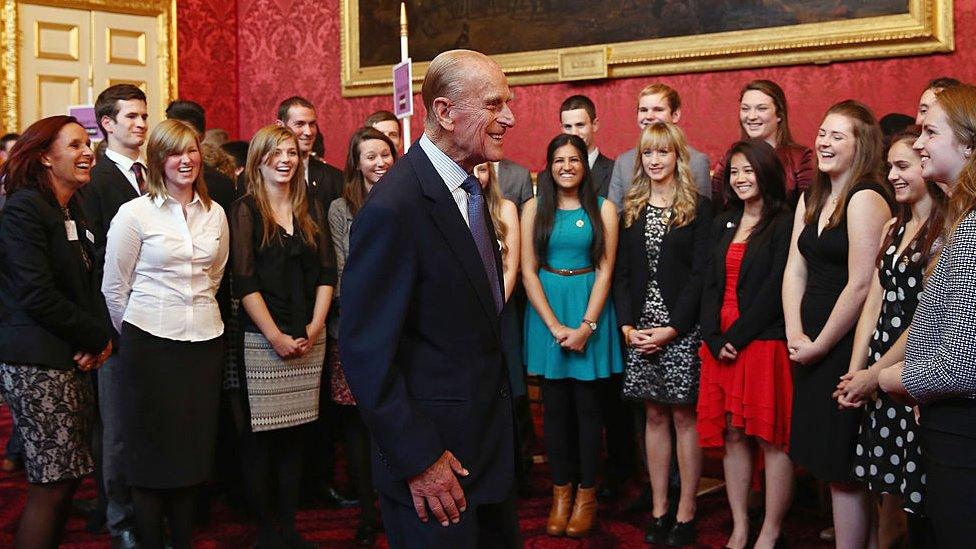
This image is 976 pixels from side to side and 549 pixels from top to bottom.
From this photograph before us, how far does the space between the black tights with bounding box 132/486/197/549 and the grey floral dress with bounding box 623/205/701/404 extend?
1901mm

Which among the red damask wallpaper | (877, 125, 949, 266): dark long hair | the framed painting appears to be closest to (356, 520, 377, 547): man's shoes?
(877, 125, 949, 266): dark long hair

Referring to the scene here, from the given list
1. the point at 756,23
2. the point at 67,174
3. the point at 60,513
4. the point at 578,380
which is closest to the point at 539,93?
the point at 756,23

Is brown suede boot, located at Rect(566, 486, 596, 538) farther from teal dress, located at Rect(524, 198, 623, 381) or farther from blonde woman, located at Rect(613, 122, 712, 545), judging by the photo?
teal dress, located at Rect(524, 198, 623, 381)

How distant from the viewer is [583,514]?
4.46 meters

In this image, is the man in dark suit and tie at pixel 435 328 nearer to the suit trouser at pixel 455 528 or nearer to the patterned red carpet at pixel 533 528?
the suit trouser at pixel 455 528

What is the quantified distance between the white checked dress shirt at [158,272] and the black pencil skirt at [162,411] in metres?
0.06

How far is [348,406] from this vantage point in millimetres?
4566

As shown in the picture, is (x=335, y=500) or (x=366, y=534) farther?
(x=335, y=500)

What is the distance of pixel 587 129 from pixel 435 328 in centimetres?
343

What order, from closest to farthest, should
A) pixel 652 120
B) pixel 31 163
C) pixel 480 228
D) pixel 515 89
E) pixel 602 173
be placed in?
pixel 480 228 < pixel 31 163 < pixel 652 120 < pixel 602 173 < pixel 515 89

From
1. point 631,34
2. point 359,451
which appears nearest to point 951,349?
point 359,451

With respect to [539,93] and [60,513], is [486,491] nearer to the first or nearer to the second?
[60,513]

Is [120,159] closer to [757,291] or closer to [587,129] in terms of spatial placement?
[587,129]

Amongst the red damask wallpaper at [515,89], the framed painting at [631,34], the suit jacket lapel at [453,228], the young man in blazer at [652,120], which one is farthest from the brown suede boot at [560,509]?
the framed painting at [631,34]
